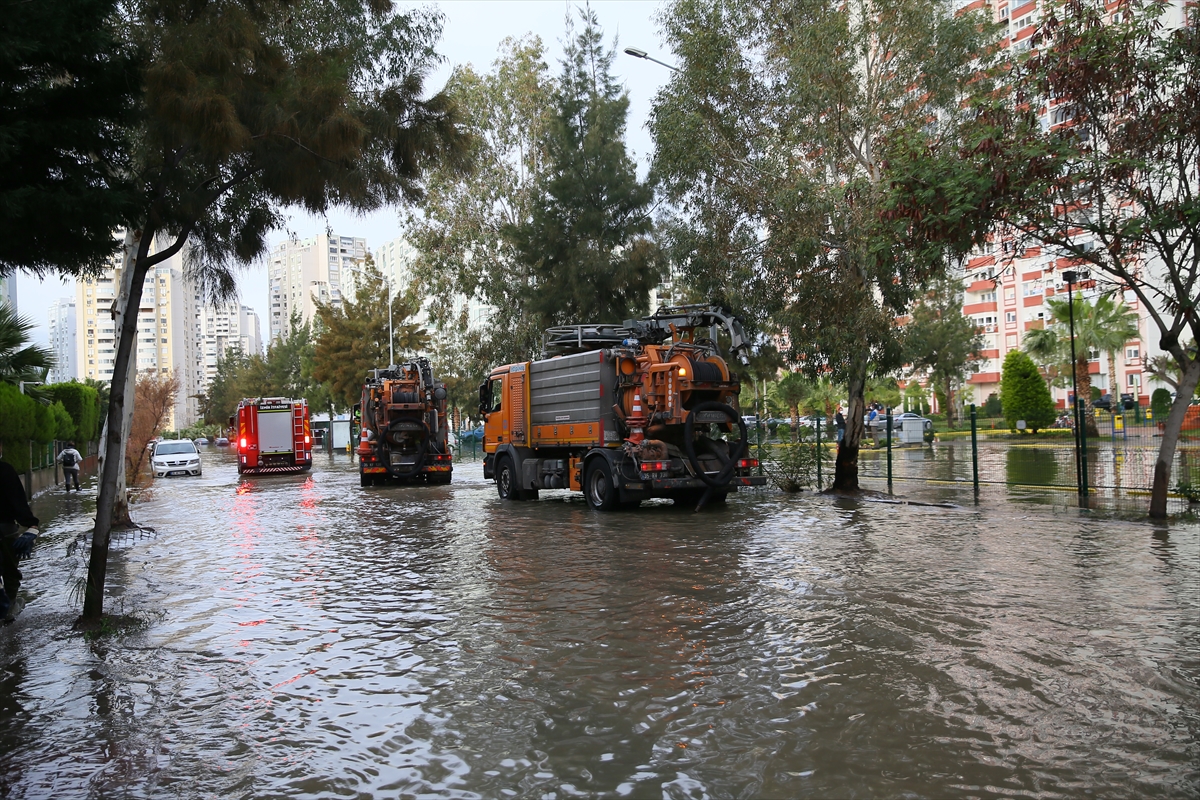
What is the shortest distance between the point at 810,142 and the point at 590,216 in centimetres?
879

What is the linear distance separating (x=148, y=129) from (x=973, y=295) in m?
78.9

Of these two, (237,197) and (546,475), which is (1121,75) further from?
(546,475)

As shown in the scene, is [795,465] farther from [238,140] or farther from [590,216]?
[238,140]

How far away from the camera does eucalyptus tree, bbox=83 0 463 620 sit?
8773mm

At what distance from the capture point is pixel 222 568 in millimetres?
12102

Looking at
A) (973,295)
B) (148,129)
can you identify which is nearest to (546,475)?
(148,129)

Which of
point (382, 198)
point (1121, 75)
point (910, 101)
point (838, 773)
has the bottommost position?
point (838, 773)

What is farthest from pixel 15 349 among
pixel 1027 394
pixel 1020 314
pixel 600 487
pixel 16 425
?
pixel 1020 314

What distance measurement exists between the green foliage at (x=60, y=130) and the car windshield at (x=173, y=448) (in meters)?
37.2

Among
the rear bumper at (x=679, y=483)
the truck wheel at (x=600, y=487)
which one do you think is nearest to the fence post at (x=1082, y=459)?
the rear bumper at (x=679, y=483)

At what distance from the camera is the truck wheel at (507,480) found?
72.1 ft

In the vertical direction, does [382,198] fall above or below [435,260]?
below

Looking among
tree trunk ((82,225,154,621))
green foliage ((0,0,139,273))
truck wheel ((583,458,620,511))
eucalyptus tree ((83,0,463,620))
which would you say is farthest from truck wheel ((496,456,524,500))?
green foliage ((0,0,139,273))

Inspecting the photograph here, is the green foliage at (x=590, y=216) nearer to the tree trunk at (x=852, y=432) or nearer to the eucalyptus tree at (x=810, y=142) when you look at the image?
the eucalyptus tree at (x=810, y=142)
